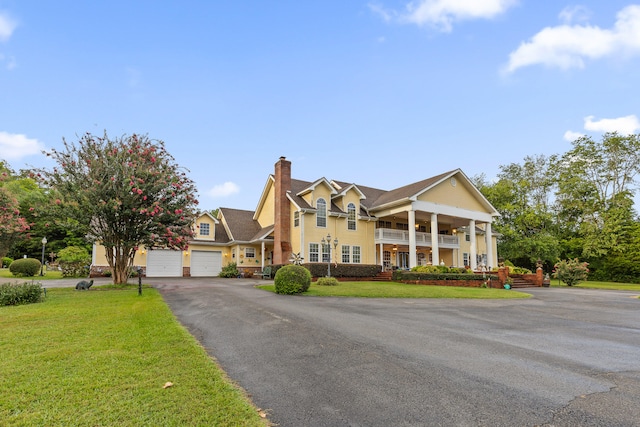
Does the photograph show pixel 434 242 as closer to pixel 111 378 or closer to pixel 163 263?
pixel 163 263

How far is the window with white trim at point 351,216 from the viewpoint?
89.0ft

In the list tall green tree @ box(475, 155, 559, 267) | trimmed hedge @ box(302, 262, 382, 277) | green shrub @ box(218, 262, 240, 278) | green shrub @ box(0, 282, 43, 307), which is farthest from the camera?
tall green tree @ box(475, 155, 559, 267)

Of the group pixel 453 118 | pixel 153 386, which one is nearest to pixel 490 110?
pixel 453 118

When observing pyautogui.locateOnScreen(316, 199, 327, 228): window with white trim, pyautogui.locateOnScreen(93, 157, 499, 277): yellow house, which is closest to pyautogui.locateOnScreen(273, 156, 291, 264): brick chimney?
pyautogui.locateOnScreen(93, 157, 499, 277): yellow house

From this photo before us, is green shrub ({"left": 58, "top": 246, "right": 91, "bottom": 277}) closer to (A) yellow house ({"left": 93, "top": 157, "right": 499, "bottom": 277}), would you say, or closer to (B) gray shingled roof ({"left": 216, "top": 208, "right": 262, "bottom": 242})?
(A) yellow house ({"left": 93, "top": 157, "right": 499, "bottom": 277})

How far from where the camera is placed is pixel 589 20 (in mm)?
15359

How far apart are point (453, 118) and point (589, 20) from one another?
8106 millimetres

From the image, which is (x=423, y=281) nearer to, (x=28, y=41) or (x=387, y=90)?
(x=387, y=90)

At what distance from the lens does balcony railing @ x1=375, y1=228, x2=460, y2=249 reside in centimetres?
2798

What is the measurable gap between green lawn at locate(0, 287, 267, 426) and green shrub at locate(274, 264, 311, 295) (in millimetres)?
7112

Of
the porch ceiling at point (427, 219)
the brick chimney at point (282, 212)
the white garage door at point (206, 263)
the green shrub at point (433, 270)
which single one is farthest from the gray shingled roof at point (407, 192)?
the white garage door at point (206, 263)

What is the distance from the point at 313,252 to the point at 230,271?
758 cm

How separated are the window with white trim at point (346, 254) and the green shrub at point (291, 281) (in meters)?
11.9

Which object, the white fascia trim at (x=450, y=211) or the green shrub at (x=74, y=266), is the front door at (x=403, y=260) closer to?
the white fascia trim at (x=450, y=211)
